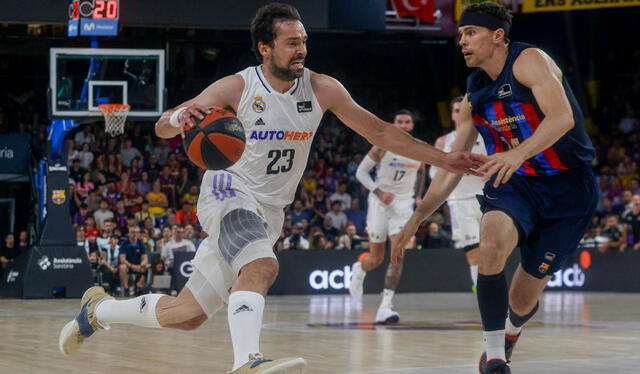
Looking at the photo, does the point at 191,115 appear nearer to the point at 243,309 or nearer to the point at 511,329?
the point at 243,309

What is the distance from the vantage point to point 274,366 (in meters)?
5.27

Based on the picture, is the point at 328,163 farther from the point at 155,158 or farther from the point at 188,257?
the point at 188,257

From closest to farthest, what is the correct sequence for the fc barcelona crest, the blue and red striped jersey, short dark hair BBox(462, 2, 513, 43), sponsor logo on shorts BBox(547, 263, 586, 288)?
the blue and red striped jersey, short dark hair BBox(462, 2, 513, 43), the fc barcelona crest, sponsor logo on shorts BBox(547, 263, 586, 288)

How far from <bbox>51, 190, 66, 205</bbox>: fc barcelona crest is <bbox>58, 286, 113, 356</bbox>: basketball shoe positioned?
1079 cm

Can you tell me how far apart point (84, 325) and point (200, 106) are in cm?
190

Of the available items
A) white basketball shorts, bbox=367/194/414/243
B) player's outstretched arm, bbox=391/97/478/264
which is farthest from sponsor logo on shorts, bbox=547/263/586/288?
player's outstretched arm, bbox=391/97/478/264

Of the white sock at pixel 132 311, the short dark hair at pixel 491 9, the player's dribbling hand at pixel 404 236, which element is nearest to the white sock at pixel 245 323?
the white sock at pixel 132 311

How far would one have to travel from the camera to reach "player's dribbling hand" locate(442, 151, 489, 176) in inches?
250

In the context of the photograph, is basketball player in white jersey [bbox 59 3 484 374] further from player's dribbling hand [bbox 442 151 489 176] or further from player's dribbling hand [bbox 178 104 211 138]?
player's dribbling hand [bbox 178 104 211 138]

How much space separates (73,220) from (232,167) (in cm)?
1393

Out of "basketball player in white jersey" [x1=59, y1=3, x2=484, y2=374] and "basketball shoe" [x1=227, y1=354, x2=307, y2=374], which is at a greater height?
"basketball player in white jersey" [x1=59, y1=3, x2=484, y2=374]

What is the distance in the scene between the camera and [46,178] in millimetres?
17672

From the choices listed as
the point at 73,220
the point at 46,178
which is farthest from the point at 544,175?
the point at 73,220

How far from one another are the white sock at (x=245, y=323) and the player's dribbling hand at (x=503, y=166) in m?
1.46
